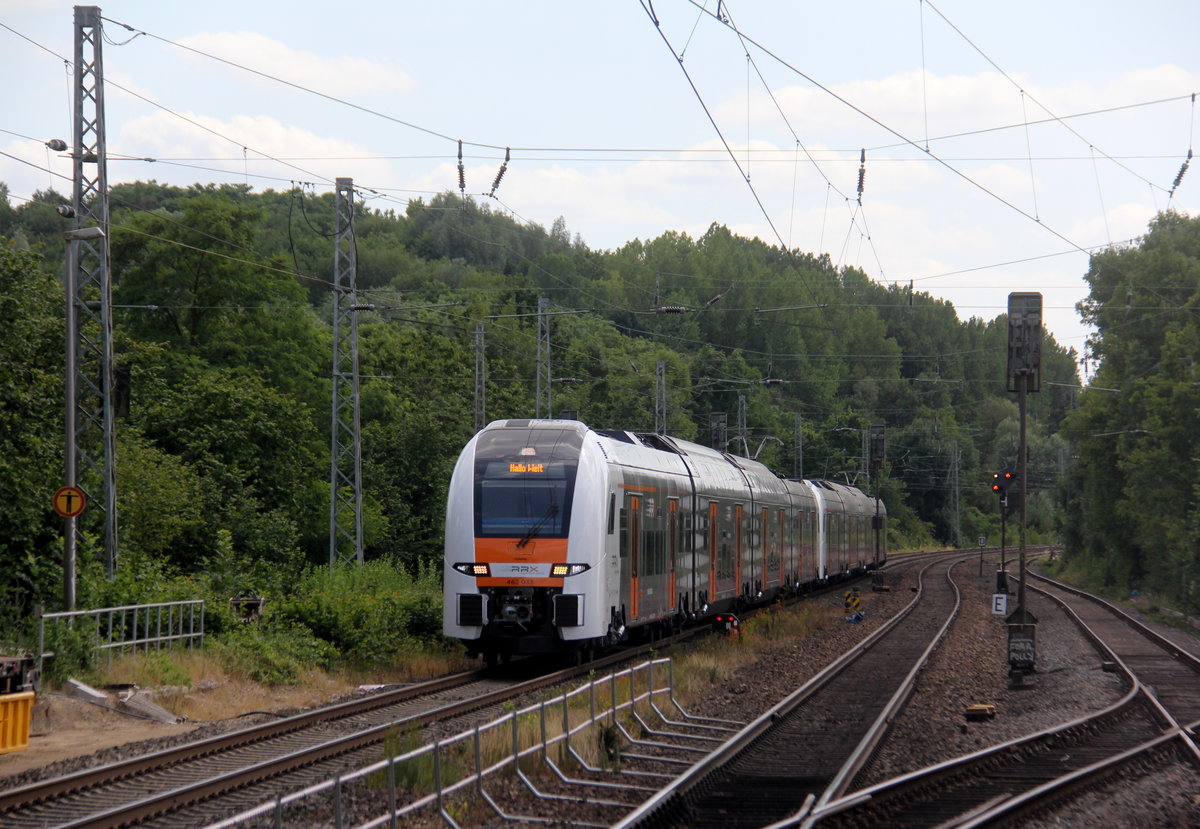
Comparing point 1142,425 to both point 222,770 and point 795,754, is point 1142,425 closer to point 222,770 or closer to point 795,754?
point 795,754

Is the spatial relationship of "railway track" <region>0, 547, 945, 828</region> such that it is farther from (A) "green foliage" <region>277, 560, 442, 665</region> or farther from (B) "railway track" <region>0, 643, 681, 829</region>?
(A) "green foliage" <region>277, 560, 442, 665</region>

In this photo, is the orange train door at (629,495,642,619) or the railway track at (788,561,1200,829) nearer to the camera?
the railway track at (788,561,1200,829)

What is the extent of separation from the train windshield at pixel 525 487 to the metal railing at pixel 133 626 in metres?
4.50

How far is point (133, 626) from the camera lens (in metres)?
18.2

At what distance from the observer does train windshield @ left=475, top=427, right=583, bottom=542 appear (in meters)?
19.2

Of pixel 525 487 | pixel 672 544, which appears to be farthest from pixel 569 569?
pixel 672 544

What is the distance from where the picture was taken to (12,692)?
1400 centimetres

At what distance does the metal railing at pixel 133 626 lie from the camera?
17.0m

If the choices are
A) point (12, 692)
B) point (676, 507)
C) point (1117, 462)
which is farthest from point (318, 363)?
point (12, 692)

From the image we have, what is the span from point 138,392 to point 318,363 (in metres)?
14.8

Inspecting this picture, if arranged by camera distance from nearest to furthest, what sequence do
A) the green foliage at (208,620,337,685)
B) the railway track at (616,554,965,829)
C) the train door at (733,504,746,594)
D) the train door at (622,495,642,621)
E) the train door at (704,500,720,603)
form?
1. the railway track at (616,554,965,829)
2. the green foliage at (208,620,337,685)
3. the train door at (622,495,642,621)
4. the train door at (704,500,720,603)
5. the train door at (733,504,746,594)

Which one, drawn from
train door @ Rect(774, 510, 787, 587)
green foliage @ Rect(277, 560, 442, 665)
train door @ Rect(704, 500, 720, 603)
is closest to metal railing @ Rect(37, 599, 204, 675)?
green foliage @ Rect(277, 560, 442, 665)

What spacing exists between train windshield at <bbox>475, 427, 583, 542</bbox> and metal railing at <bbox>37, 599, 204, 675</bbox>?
4501mm

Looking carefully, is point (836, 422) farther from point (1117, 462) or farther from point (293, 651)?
point (293, 651)
